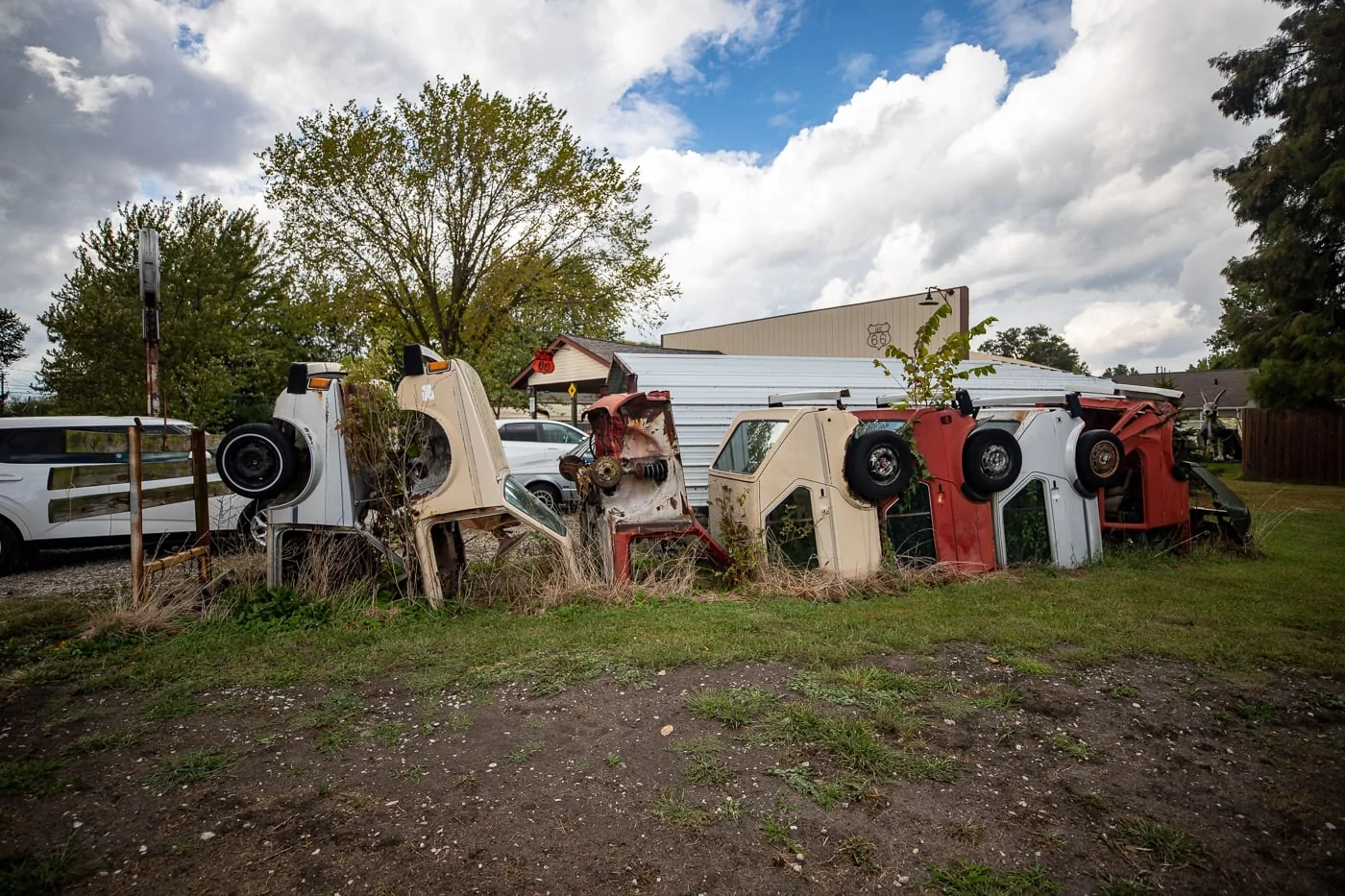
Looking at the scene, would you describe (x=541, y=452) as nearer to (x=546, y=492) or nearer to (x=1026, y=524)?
(x=546, y=492)

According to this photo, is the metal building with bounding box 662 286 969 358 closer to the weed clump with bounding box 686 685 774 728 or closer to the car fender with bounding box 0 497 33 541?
the weed clump with bounding box 686 685 774 728

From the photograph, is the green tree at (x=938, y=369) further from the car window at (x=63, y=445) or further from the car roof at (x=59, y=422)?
the car window at (x=63, y=445)

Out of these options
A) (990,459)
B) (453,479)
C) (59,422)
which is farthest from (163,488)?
(990,459)

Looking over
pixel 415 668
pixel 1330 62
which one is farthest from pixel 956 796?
pixel 1330 62

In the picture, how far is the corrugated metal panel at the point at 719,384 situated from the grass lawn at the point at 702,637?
3236mm

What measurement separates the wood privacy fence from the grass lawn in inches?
612

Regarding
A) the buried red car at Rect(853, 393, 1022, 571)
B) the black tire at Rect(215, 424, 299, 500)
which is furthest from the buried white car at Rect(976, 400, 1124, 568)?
the black tire at Rect(215, 424, 299, 500)

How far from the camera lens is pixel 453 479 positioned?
5.59m

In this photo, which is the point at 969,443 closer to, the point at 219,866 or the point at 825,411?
the point at 825,411

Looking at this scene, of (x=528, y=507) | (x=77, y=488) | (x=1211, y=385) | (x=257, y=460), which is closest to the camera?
(x=257, y=460)

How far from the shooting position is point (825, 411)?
640 cm

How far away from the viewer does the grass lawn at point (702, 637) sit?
171 inches

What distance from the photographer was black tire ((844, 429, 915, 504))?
6.27m

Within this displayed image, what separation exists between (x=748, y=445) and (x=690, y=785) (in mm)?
4433
